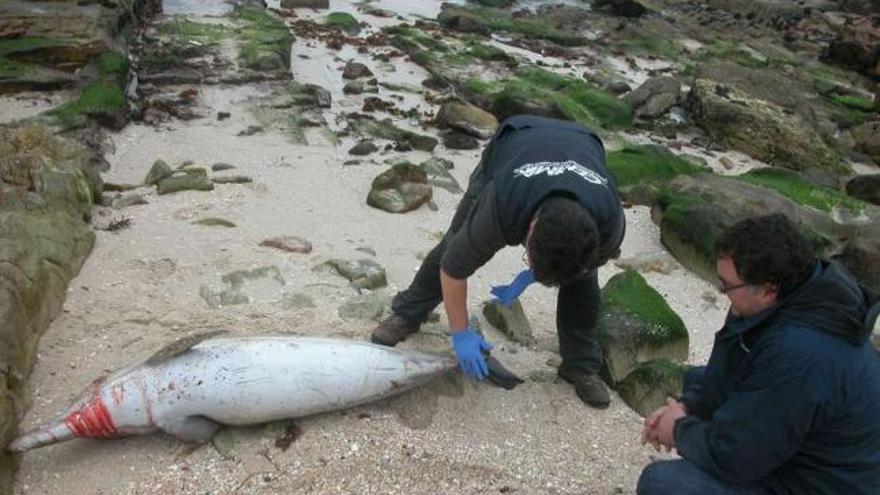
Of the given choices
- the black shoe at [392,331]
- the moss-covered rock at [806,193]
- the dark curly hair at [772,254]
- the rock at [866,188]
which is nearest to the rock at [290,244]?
the black shoe at [392,331]

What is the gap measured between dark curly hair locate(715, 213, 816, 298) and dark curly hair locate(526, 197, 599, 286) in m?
0.58

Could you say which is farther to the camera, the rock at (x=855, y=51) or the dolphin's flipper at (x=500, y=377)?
the rock at (x=855, y=51)

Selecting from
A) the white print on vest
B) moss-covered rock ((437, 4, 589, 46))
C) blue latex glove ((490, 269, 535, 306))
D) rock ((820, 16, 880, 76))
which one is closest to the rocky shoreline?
moss-covered rock ((437, 4, 589, 46))

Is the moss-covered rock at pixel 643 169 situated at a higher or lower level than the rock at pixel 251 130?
higher

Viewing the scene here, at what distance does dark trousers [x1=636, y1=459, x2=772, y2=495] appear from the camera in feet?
10.00

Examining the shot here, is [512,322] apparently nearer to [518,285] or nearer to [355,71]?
[518,285]

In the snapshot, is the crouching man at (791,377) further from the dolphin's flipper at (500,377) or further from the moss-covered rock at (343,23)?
the moss-covered rock at (343,23)

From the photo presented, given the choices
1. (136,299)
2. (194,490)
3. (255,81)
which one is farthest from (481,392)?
(255,81)

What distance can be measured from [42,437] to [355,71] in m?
9.12

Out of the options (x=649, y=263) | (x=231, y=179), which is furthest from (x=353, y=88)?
(x=649, y=263)

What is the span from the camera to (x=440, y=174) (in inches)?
332

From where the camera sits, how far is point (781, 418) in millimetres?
2738

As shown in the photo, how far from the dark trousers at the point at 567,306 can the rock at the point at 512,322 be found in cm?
58

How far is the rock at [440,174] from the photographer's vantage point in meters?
8.17
